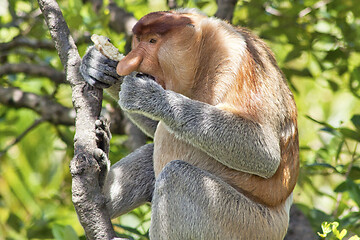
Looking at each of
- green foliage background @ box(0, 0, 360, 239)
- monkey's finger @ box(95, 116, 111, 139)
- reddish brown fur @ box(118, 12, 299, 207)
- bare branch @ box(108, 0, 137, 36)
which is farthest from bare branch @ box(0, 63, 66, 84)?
monkey's finger @ box(95, 116, 111, 139)

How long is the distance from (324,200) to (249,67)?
13.5 ft

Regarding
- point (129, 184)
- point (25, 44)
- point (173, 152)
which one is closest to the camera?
point (173, 152)

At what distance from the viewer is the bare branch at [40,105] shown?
19.1 ft

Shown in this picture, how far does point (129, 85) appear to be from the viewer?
156 inches

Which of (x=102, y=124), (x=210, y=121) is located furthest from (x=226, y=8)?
(x=102, y=124)

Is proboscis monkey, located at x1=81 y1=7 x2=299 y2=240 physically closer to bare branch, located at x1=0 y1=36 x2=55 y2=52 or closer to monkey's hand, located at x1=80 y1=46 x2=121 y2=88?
monkey's hand, located at x1=80 y1=46 x2=121 y2=88

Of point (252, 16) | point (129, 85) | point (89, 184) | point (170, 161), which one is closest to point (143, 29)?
point (129, 85)

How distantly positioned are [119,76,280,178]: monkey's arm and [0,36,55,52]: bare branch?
2.66 meters

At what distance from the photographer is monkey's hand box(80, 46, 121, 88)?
3924mm

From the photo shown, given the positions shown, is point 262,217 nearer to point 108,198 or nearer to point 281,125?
point 281,125

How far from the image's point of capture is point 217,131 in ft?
12.3

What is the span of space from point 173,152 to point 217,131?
0.52 m

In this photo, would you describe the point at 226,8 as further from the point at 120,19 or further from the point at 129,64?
the point at 129,64

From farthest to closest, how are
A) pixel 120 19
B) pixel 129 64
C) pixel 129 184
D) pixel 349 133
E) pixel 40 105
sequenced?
1. pixel 120 19
2. pixel 40 105
3. pixel 349 133
4. pixel 129 184
5. pixel 129 64
